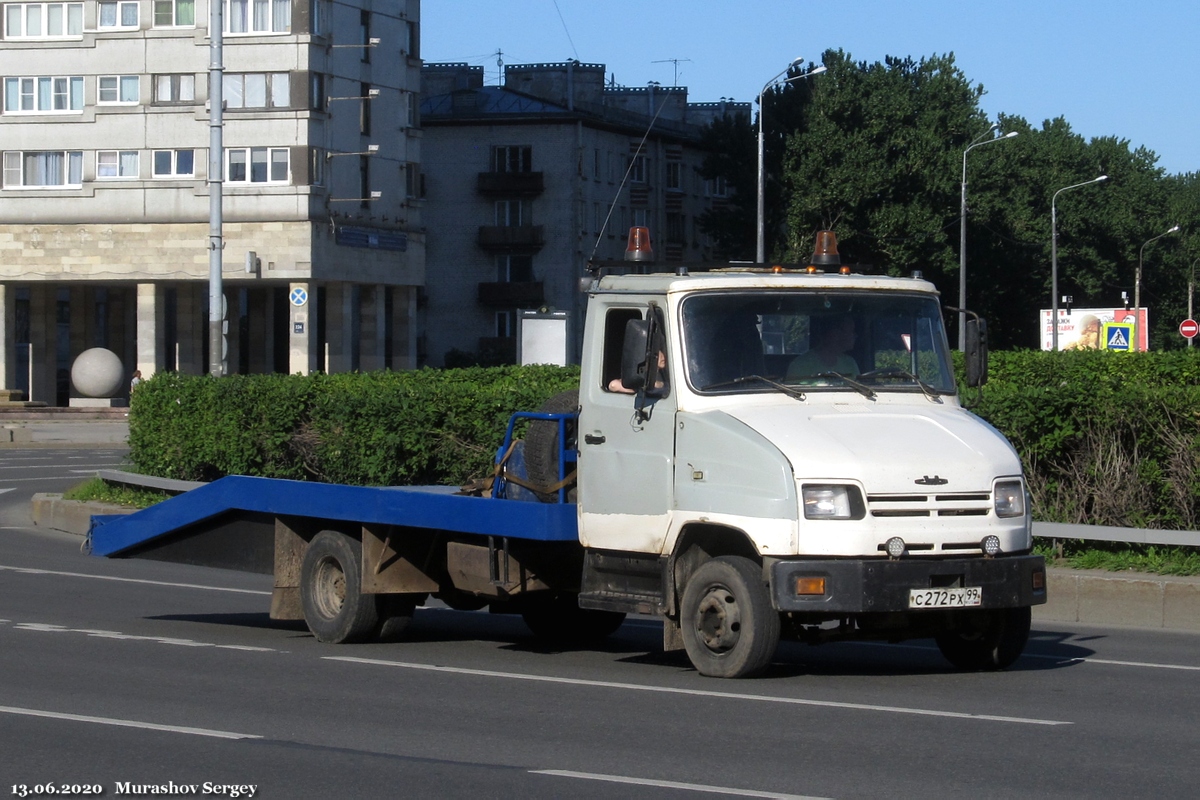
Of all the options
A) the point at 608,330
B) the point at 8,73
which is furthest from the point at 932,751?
the point at 8,73

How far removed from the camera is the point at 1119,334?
51.3 m

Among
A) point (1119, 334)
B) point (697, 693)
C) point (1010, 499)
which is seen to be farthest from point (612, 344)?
point (1119, 334)

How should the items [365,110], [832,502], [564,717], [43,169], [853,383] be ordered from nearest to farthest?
[564,717], [832,502], [853,383], [43,169], [365,110]

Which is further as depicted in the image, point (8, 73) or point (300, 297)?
point (8, 73)

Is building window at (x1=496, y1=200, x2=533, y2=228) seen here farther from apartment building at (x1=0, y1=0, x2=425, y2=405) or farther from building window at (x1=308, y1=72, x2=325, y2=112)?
building window at (x1=308, y1=72, x2=325, y2=112)

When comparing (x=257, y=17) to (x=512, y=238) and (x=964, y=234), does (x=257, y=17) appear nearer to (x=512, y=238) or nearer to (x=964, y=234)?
(x=512, y=238)

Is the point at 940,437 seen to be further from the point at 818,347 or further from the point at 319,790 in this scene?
the point at 319,790

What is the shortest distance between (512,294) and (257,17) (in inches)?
994

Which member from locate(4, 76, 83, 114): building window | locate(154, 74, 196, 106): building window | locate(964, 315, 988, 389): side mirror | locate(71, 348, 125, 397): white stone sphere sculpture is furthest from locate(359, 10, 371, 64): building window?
locate(964, 315, 988, 389): side mirror

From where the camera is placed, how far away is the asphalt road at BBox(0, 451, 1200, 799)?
7.28m

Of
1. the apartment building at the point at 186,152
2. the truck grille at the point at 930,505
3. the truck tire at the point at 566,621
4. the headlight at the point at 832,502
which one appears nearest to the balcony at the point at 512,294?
the apartment building at the point at 186,152

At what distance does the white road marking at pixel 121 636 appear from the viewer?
12.0 m

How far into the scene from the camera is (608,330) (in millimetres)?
10719

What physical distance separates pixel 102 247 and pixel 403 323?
1295 centimetres
